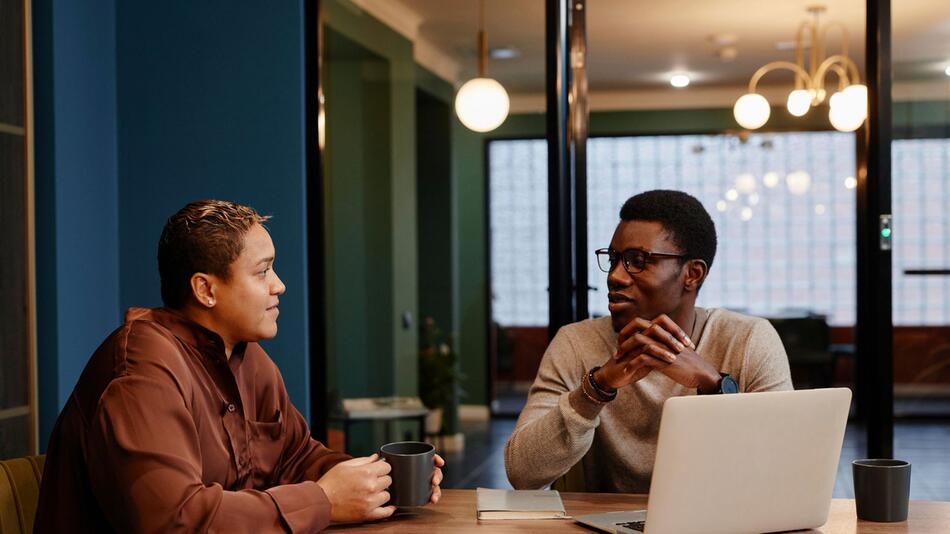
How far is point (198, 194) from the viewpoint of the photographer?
3.54 metres

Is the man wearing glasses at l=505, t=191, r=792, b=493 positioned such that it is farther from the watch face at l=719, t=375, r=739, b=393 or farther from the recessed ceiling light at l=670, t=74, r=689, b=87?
the recessed ceiling light at l=670, t=74, r=689, b=87

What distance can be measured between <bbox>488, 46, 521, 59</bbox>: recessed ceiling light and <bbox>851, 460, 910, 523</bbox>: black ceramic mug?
6.91ft

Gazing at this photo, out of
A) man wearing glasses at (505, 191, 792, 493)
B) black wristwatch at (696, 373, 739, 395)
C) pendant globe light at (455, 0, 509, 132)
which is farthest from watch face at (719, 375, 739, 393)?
pendant globe light at (455, 0, 509, 132)

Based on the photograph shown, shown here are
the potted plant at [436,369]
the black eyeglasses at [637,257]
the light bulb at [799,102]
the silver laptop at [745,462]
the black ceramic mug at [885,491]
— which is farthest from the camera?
the potted plant at [436,369]

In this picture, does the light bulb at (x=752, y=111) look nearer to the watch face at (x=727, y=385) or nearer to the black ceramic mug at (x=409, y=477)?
the watch face at (x=727, y=385)

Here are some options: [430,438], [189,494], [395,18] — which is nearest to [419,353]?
[430,438]

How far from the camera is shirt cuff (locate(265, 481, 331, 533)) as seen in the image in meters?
1.58

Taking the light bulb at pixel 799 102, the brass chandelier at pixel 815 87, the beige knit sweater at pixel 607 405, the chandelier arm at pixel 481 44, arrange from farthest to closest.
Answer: the chandelier arm at pixel 481 44
the light bulb at pixel 799 102
the brass chandelier at pixel 815 87
the beige knit sweater at pixel 607 405

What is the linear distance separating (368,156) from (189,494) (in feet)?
7.51

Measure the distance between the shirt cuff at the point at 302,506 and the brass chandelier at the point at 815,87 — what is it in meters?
2.30

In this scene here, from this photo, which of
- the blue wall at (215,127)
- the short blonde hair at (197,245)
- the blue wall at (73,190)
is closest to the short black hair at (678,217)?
the short blonde hair at (197,245)

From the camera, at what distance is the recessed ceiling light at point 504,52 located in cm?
346

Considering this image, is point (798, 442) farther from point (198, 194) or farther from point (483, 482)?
point (198, 194)

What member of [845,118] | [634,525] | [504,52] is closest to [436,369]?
[504,52]
